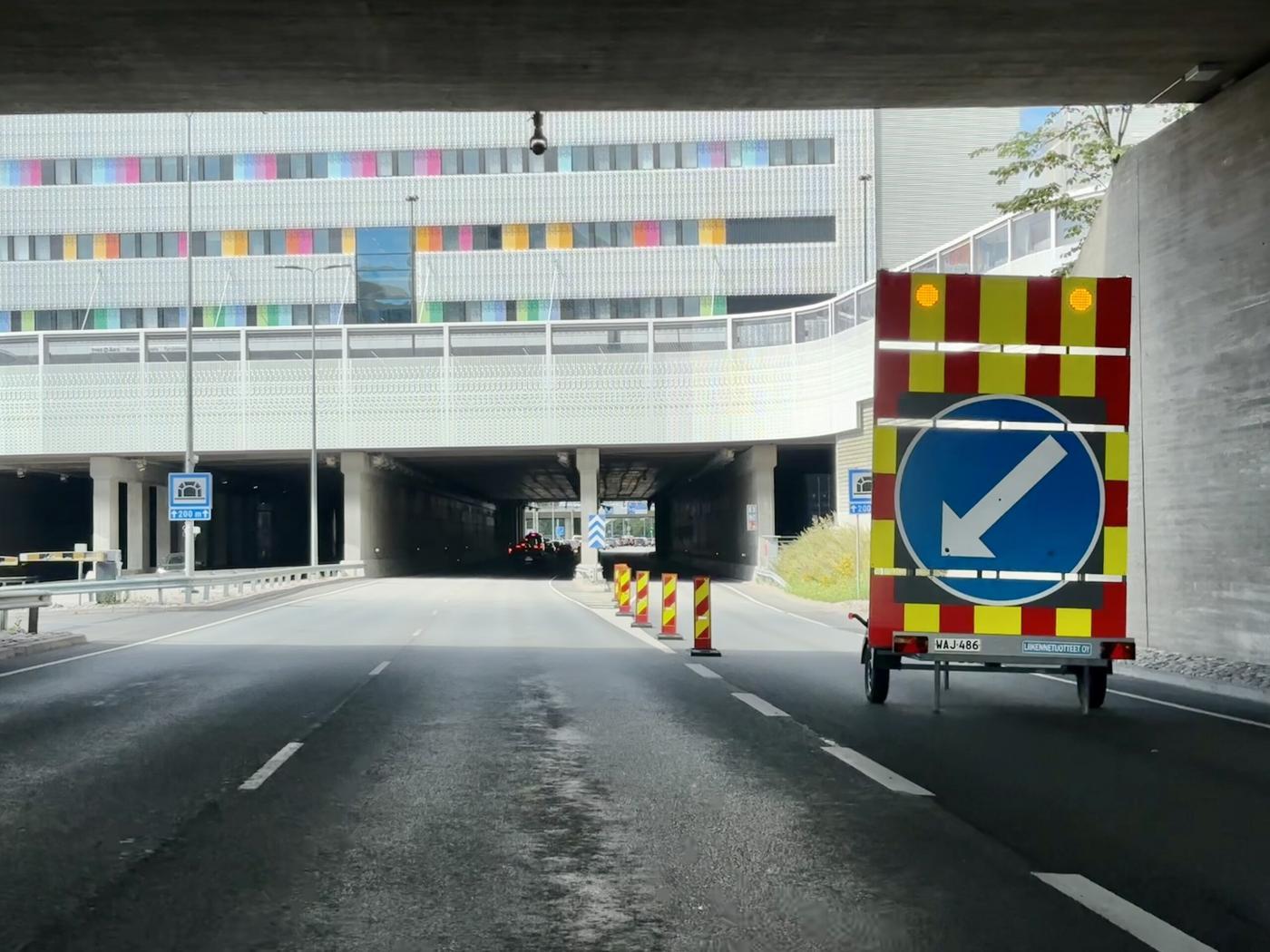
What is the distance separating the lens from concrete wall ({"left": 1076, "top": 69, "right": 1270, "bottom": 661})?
14688mm

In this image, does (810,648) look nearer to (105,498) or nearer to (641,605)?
(641,605)

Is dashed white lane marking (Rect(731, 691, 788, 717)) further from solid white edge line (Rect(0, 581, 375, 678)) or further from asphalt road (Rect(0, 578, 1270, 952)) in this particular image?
solid white edge line (Rect(0, 581, 375, 678))

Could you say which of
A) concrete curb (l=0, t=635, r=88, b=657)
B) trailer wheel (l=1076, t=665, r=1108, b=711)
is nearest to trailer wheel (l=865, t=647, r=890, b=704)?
trailer wheel (l=1076, t=665, r=1108, b=711)

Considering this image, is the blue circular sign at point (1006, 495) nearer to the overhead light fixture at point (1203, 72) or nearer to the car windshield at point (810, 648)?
the car windshield at point (810, 648)

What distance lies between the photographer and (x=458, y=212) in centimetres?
6209

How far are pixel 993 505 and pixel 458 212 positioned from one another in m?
53.7

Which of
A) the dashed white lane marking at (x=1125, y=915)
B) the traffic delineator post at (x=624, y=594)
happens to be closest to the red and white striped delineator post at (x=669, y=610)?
the traffic delineator post at (x=624, y=594)

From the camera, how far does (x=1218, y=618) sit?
611 inches

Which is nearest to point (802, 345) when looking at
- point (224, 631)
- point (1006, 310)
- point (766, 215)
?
point (766, 215)

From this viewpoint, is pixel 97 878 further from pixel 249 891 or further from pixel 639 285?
pixel 639 285

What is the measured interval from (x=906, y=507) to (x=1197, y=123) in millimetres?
8023

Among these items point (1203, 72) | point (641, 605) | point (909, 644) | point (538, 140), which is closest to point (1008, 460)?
point (909, 644)

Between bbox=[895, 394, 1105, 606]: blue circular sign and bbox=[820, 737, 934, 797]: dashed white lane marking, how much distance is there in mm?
2153

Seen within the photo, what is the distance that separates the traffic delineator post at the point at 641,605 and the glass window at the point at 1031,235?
43.5 ft
